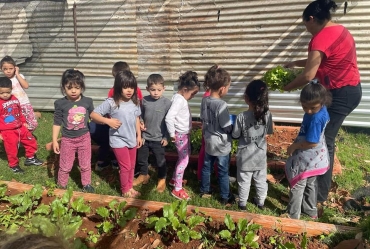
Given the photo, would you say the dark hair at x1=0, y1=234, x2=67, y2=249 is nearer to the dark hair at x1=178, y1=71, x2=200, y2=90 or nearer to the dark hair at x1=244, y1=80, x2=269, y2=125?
the dark hair at x1=244, y1=80, x2=269, y2=125

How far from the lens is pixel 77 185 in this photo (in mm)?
4215

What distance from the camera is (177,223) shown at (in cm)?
267

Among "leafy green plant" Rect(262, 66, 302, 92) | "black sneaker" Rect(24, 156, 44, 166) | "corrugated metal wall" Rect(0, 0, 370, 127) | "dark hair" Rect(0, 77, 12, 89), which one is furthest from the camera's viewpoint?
"corrugated metal wall" Rect(0, 0, 370, 127)

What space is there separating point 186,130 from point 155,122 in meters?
0.42

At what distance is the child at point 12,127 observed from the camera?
4273mm

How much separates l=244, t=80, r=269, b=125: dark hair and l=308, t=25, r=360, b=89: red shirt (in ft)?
2.28

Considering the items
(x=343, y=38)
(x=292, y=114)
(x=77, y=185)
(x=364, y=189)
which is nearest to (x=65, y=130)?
(x=77, y=185)

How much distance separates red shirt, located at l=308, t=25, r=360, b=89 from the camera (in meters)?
3.12

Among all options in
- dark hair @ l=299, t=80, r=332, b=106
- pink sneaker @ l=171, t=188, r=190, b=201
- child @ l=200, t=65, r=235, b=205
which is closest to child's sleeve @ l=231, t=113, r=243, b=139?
child @ l=200, t=65, r=235, b=205

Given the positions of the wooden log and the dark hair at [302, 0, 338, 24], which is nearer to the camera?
the wooden log

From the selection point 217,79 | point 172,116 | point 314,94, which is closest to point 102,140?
point 172,116

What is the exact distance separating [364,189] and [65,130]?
4147mm

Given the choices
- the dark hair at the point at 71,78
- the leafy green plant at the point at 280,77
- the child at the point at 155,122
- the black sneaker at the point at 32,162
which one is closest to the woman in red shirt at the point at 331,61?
the leafy green plant at the point at 280,77

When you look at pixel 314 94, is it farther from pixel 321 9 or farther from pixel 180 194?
pixel 180 194
